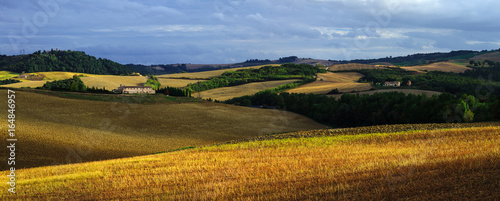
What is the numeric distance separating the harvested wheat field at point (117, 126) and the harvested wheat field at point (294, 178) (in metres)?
12.4

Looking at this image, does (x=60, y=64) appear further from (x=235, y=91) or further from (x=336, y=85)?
(x=336, y=85)

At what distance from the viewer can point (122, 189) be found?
47.8 feet

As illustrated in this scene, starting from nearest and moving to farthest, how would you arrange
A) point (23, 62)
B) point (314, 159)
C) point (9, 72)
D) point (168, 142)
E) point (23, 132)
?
point (314, 159) → point (23, 132) → point (168, 142) → point (9, 72) → point (23, 62)

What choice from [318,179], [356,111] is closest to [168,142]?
[318,179]

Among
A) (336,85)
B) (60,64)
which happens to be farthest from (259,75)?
(60,64)

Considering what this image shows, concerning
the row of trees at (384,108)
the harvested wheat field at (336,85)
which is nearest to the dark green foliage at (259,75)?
the harvested wheat field at (336,85)

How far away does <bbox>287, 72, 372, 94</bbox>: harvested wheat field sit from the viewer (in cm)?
10706

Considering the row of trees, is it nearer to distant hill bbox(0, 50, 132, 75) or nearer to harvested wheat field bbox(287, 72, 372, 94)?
harvested wheat field bbox(287, 72, 372, 94)

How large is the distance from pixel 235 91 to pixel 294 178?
4335 inches

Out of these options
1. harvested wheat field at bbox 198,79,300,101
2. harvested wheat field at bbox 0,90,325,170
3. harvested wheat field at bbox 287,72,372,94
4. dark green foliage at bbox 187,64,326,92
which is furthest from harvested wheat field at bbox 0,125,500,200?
dark green foliage at bbox 187,64,326,92

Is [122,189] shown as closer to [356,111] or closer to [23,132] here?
[23,132]

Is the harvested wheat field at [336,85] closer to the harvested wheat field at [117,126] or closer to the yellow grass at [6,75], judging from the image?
the harvested wheat field at [117,126]

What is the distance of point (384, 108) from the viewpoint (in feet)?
228

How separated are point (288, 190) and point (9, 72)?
17568cm
